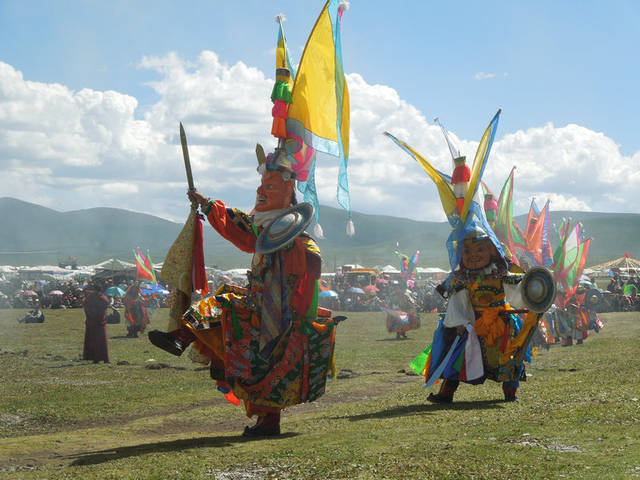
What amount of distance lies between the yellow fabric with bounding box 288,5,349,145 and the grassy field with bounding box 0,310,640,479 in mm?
3233

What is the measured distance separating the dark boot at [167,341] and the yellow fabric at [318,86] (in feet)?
8.52

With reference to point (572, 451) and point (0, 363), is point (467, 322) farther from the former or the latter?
point (0, 363)

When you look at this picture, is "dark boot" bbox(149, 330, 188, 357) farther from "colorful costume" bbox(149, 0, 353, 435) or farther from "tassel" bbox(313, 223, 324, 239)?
"tassel" bbox(313, 223, 324, 239)

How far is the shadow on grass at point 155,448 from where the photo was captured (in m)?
6.41

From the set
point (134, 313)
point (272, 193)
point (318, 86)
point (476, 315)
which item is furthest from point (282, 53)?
point (134, 313)

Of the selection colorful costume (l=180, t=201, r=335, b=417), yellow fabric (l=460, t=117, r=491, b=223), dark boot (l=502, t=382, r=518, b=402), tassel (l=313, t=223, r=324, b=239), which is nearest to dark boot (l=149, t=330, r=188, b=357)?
colorful costume (l=180, t=201, r=335, b=417)

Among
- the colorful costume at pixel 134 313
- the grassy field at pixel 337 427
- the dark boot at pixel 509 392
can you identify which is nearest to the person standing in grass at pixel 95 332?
the grassy field at pixel 337 427

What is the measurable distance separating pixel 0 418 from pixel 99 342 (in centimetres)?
714

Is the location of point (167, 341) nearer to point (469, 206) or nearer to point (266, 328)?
point (266, 328)

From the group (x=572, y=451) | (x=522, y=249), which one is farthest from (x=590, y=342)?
(x=572, y=451)

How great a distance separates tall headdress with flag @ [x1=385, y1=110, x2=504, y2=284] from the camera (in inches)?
360

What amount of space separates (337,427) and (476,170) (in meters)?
3.67

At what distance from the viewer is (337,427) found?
780cm

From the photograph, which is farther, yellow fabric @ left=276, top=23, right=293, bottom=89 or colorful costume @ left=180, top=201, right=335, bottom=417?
yellow fabric @ left=276, top=23, right=293, bottom=89
